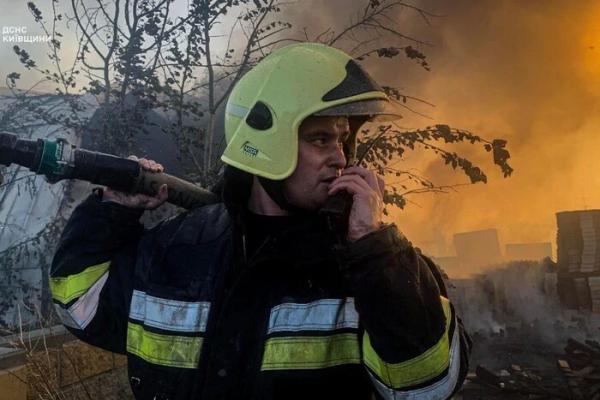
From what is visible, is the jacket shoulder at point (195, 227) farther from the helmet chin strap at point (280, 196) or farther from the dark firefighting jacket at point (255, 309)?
the helmet chin strap at point (280, 196)

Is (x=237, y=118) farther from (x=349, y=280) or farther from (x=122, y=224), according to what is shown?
(x=349, y=280)

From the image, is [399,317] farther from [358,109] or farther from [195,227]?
[195,227]

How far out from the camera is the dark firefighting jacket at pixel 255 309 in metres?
1.47

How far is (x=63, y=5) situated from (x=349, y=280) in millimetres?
6651

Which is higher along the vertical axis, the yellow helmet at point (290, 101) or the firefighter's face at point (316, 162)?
the yellow helmet at point (290, 101)

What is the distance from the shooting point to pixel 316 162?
1838 millimetres

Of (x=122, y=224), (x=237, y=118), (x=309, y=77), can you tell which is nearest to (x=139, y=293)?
(x=122, y=224)

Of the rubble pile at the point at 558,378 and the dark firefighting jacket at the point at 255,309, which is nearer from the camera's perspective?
the dark firefighting jacket at the point at 255,309

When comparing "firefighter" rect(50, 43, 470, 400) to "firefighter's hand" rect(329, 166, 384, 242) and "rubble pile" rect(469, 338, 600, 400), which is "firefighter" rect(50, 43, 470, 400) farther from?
"rubble pile" rect(469, 338, 600, 400)

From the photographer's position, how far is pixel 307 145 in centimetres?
186

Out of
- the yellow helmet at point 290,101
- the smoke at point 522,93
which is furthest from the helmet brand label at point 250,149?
the smoke at point 522,93

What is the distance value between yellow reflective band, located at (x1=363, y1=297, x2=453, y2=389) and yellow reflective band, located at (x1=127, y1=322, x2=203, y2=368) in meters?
0.57

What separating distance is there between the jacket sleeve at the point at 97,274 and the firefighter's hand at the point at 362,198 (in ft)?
2.76

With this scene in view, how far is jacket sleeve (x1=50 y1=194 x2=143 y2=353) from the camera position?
1908 millimetres
